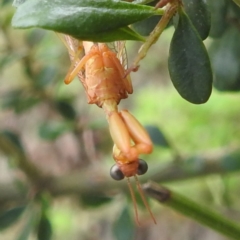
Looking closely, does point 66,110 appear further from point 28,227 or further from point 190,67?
point 190,67

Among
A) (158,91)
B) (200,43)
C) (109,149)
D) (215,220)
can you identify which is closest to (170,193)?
(215,220)

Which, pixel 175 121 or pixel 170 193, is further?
pixel 175 121

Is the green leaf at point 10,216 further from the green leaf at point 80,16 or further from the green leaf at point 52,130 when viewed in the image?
the green leaf at point 80,16

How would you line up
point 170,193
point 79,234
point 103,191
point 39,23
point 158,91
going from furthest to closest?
point 158,91, point 79,234, point 103,191, point 170,193, point 39,23

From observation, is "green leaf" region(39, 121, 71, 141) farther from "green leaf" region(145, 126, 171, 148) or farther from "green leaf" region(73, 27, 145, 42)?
"green leaf" region(73, 27, 145, 42)

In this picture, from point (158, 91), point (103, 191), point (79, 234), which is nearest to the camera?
point (103, 191)

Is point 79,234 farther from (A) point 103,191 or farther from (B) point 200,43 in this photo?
(B) point 200,43

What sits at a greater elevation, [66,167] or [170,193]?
[170,193]
